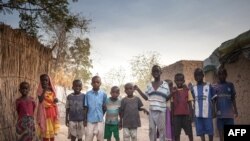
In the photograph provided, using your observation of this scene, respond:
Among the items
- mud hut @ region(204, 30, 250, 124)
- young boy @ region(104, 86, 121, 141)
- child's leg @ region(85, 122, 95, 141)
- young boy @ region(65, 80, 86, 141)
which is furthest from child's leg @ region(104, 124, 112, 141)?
mud hut @ region(204, 30, 250, 124)

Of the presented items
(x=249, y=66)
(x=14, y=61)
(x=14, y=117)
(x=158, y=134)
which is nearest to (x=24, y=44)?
(x=14, y=61)

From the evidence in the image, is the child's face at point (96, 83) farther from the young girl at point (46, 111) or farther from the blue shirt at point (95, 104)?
the young girl at point (46, 111)

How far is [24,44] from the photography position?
6516 millimetres

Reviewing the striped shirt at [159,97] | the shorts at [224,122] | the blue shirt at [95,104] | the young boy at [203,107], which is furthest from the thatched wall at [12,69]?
the shorts at [224,122]

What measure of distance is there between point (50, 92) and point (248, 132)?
4104 mm

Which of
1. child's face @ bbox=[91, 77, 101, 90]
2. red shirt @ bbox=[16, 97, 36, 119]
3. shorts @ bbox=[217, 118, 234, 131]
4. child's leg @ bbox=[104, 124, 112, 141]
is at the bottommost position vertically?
child's leg @ bbox=[104, 124, 112, 141]

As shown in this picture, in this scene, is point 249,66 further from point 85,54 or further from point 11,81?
point 85,54

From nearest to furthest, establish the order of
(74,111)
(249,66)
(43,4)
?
(74,111) < (43,4) < (249,66)

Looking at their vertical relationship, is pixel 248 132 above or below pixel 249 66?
below

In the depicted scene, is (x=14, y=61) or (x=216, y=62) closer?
(x=14, y=61)

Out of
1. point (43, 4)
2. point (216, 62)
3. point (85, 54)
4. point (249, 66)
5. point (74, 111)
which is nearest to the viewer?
point (74, 111)

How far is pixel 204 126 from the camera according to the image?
20.4 feet

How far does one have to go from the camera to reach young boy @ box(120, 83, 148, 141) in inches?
247

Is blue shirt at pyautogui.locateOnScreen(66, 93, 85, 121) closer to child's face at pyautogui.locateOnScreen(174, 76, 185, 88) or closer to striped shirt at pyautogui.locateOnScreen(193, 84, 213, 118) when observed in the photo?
child's face at pyautogui.locateOnScreen(174, 76, 185, 88)
